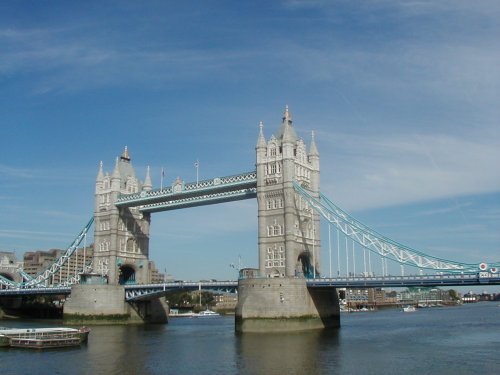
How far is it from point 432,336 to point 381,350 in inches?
682

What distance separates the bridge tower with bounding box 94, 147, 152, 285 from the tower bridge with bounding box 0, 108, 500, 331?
17 centimetres

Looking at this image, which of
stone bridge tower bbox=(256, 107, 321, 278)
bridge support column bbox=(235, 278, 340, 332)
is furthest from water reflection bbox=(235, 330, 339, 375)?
stone bridge tower bbox=(256, 107, 321, 278)

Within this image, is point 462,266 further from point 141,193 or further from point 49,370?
point 141,193

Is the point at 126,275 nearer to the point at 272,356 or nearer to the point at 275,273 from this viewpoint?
the point at 275,273

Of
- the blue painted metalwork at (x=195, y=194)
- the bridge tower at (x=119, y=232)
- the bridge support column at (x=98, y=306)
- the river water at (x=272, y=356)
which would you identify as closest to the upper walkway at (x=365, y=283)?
the bridge support column at (x=98, y=306)

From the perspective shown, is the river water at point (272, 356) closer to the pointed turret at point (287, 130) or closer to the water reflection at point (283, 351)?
the water reflection at point (283, 351)

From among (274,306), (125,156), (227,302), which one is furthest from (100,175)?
(227,302)

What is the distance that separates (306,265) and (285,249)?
7.00 meters

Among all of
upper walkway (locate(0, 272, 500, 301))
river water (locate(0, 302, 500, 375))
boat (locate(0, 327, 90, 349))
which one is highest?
upper walkway (locate(0, 272, 500, 301))

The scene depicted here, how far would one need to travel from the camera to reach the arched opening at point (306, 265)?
7888cm

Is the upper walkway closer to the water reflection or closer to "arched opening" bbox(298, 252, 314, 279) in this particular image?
the water reflection

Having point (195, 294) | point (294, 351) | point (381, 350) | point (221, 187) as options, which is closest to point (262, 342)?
point (294, 351)

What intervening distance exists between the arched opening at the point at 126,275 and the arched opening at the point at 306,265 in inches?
1342

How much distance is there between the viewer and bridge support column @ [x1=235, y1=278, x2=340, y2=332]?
67.1 metres
